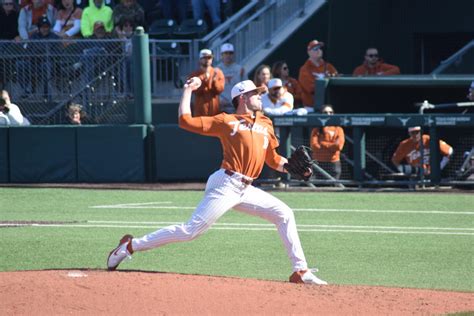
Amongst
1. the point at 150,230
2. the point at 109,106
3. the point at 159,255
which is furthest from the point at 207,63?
the point at 159,255

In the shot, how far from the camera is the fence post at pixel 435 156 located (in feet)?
56.6

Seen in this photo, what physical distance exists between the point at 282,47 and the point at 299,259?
43.0 feet

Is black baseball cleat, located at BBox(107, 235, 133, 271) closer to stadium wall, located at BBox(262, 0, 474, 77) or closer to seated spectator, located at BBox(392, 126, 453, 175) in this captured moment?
seated spectator, located at BBox(392, 126, 453, 175)

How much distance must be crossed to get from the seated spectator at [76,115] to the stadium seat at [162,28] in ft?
10.6

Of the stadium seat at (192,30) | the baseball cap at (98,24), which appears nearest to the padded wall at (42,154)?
the baseball cap at (98,24)

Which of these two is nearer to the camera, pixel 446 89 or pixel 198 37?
pixel 446 89

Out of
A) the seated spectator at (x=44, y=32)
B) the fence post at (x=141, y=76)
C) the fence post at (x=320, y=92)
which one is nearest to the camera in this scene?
the fence post at (x=320, y=92)

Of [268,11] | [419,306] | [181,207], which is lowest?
A: [181,207]

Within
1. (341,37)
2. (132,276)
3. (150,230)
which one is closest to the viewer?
(132,276)

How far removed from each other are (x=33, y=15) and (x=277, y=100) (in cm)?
670

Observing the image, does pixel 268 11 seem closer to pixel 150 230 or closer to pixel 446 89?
pixel 446 89

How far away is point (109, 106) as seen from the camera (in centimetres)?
1959

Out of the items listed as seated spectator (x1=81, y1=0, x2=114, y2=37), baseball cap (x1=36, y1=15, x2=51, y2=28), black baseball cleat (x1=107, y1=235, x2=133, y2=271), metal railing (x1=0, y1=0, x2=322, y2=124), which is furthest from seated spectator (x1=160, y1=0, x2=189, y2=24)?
black baseball cleat (x1=107, y1=235, x2=133, y2=271)

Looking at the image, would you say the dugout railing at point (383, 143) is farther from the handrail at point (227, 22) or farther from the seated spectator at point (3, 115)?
the seated spectator at point (3, 115)
